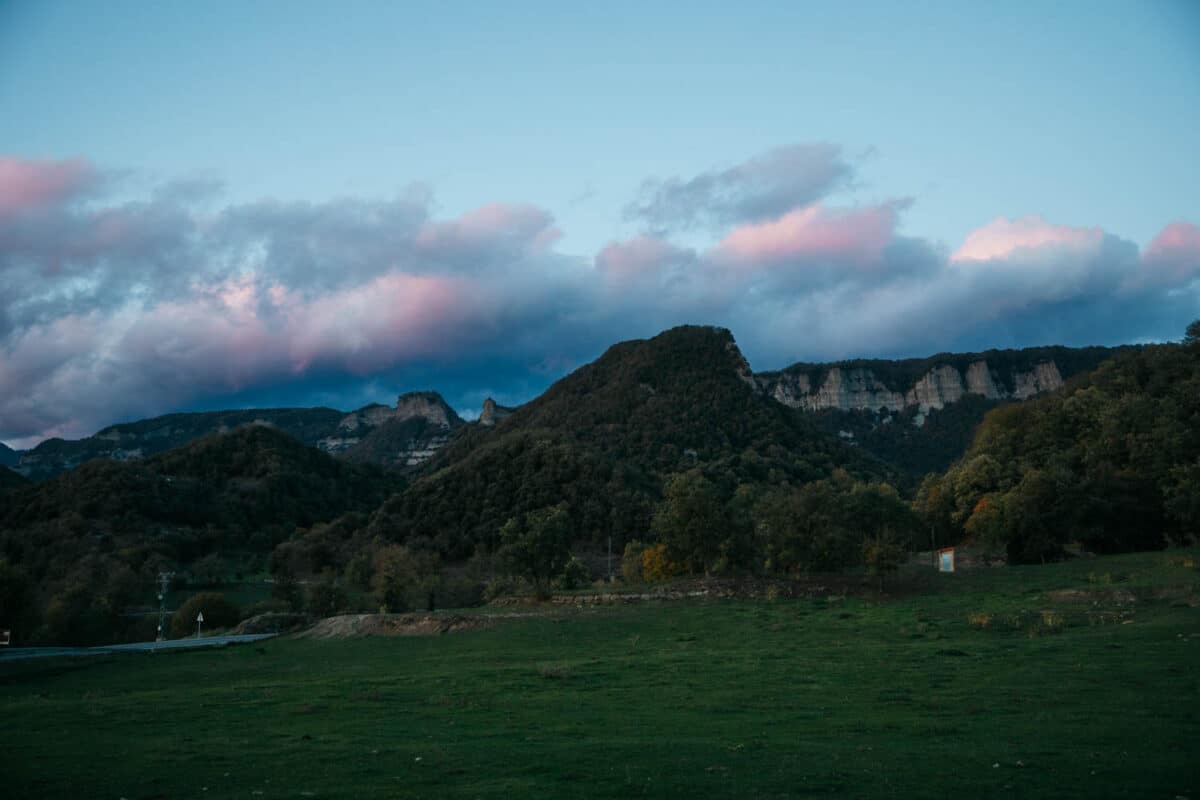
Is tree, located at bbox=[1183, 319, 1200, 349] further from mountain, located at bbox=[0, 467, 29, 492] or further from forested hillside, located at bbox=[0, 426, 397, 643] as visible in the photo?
mountain, located at bbox=[0, 467, 29, 492]

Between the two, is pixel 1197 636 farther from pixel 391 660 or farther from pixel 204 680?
pixel 204 680

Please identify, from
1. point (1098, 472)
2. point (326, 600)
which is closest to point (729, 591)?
point (1098, 472)

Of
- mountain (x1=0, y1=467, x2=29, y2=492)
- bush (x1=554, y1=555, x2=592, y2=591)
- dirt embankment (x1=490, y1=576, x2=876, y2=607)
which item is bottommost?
bush (x1=554, y1=555, x2=592, y2=591)

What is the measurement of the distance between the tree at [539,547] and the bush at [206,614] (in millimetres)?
28023

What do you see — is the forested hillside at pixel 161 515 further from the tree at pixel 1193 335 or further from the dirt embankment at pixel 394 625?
the tree at pixel 1193 335

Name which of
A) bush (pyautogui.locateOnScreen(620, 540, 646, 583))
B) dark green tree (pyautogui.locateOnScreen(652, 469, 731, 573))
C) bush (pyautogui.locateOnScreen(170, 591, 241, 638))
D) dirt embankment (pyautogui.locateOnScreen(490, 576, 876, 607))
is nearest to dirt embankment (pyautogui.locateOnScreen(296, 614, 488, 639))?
A: dirt embankment (pyautogui.locateOnScreen(490, 576, 876, 607))

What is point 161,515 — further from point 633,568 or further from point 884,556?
point 884,556

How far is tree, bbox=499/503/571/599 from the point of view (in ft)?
184

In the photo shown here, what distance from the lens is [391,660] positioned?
112ft

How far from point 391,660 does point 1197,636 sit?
28.9m

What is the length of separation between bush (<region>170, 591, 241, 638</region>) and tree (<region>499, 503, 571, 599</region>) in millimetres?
28023

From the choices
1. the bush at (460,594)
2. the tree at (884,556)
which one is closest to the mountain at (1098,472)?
the tree at (884,556)

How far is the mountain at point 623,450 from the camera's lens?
11294cm

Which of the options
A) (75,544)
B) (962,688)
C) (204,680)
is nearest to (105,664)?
(204,680)
